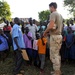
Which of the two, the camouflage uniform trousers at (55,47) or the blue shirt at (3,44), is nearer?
the camouflage uniform trousers at (55,47)

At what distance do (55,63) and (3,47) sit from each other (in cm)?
252

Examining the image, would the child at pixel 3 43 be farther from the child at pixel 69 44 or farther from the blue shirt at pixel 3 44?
the child at pixel 69 44

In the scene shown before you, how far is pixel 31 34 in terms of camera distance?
8484 millimetres

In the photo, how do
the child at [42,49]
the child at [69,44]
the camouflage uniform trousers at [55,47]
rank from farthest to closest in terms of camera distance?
the child at [69,44]
the child at [42,49]
the camouflage uniform trousers at [55,47]

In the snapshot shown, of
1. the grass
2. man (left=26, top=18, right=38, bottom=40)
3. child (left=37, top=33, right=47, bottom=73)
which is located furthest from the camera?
man (left=26, top=18, right=38, bottom=40)

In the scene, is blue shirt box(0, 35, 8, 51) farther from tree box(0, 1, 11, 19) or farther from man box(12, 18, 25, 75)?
tree box(0, 1, 11, 19)

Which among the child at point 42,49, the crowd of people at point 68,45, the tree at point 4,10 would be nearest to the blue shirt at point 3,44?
the child at point 42,49

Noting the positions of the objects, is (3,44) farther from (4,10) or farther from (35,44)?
(4,10)

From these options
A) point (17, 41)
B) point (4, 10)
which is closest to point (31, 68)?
point (17, 41)

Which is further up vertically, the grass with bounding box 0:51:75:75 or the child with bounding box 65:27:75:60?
the child with bounding box 65:27:75:60

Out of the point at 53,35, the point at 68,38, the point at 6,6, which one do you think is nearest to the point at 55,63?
the point at 53,35

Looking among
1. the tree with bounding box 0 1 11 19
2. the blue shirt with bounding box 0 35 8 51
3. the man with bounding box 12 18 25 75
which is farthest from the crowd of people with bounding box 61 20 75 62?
the tree with bounding box 0 1 11 19

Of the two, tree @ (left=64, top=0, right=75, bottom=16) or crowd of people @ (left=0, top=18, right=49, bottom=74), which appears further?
tree @ (left=64, top=0, right=75, bottom=16)

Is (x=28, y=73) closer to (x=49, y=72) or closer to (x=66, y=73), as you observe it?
(x=49, y=72)
